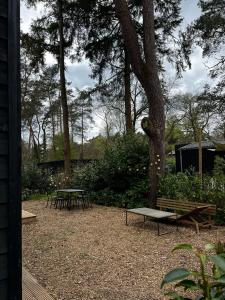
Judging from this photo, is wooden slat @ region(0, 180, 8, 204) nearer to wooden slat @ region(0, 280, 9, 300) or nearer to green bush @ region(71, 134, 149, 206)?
wooden slat @ region(0, 280, 9, 300)

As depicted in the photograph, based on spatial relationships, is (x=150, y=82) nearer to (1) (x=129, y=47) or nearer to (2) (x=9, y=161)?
(1) (x=129, y=47)

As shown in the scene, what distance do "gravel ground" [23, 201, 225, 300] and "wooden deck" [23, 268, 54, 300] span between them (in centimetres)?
12

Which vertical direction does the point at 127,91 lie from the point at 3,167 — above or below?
above

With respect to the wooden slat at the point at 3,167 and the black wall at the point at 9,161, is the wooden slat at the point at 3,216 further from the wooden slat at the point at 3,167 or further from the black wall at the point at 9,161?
the wooden slat at the point at 3,167

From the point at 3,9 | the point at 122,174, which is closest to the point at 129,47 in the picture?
the point at 122,174

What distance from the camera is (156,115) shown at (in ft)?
29.2

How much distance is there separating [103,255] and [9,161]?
3.68 m

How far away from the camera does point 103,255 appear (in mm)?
5062

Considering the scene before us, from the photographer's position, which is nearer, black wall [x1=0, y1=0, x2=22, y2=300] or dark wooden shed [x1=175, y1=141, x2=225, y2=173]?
black wall [x1=0, y1=0, x2=22, y2=300]

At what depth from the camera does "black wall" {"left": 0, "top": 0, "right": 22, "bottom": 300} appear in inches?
67.8

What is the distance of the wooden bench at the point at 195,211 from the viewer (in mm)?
6558

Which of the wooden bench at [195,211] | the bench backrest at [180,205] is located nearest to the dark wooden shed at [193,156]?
the bench backrest at [180,205]

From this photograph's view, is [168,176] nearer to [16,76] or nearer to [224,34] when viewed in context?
[16,76]

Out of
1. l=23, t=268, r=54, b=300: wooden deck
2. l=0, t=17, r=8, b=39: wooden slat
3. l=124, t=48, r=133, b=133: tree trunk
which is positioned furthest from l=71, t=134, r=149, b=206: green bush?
l=0, t=17, r=8, b=39: wooden slat
